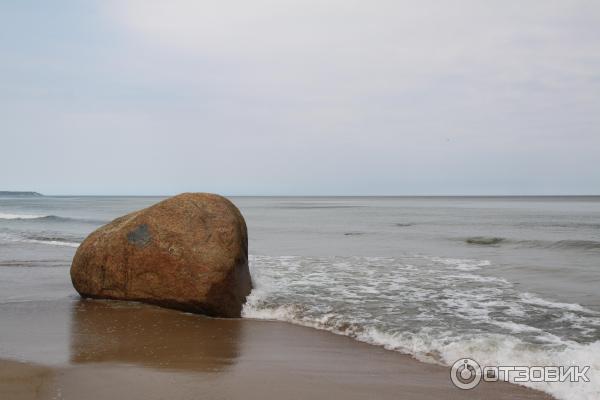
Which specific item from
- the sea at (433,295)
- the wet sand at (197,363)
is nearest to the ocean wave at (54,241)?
the sea at (433,295)

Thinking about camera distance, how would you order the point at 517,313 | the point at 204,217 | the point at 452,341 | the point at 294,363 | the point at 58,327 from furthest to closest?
the point at 204,217
the point at 517,313
the point at 58,327
the point at 452,341
the point at 294,363

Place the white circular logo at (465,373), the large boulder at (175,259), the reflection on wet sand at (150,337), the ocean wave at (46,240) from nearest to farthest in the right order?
the white circular logo at (465,373) < the reflection on wet sand at (150,337) < the large boulder at (175,259) < the ocean wave at (46,240)

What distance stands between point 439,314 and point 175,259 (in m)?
4.19

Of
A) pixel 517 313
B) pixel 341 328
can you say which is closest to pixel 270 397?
pixel 341 328

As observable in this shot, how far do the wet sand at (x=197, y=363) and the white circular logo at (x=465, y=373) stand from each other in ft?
0.28

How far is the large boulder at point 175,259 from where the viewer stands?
7.28 meters

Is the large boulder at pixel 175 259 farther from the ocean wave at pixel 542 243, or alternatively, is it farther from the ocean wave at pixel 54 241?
the ocean wave at pixel 542 243

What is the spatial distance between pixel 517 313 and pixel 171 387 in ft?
17.7

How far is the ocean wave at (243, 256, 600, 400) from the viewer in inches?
209

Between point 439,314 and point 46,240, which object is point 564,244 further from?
point 46,240

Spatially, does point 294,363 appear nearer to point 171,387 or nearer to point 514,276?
point 171,387

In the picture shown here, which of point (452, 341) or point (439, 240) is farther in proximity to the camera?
point (439, 240)

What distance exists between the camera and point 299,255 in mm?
14570

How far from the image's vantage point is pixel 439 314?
7.12 meters
